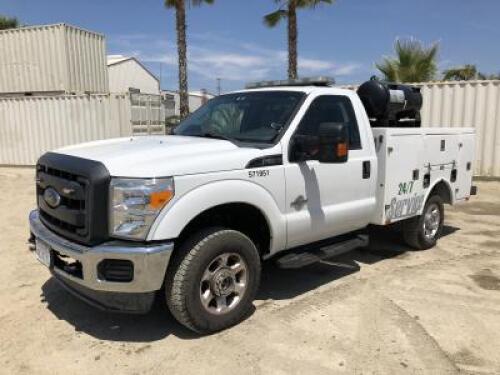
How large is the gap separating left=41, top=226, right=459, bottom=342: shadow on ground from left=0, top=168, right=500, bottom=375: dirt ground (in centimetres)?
1

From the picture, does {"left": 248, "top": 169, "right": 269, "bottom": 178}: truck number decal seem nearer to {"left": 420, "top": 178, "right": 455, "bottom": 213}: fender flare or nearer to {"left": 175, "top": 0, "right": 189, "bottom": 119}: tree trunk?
{"left": 420, "top": 178, "right": 455, "bottom": 213}: fender flare

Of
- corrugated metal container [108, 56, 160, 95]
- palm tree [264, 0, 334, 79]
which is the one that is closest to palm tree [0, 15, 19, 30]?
corrugated metal container [108, 56, 160, 95]

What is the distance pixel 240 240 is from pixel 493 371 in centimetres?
199

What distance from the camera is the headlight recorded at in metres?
3.33

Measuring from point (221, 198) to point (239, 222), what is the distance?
1.85 ft

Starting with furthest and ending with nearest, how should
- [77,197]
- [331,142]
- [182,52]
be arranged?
[182,52] → [331,142] → [77,197]

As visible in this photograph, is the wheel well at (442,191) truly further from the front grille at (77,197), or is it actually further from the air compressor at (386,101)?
the front grille at (77,197)

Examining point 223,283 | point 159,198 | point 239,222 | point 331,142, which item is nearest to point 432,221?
point 331,142

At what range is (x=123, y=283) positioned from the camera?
3.38 m

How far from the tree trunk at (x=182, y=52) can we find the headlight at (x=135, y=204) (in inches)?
571

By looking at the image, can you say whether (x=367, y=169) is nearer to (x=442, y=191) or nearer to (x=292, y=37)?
(x=442, y=191)

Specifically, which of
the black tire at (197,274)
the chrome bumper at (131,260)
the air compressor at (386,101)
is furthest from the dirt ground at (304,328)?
the air compressor at (386,101)

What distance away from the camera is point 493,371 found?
10.9 feet

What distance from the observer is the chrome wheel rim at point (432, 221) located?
6217 mm
